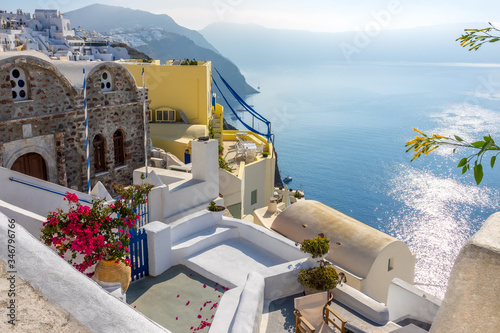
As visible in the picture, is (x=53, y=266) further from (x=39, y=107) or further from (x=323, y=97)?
(x=323, y=97)

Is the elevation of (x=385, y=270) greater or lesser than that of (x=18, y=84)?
lesser

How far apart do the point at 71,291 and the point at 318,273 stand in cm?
683

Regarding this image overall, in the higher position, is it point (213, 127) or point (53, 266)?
point (53, 266)

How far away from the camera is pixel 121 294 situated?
705 cm

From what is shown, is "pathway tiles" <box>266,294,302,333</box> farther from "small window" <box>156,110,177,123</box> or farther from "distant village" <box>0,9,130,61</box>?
"distant village" <box>0,9,130,61</box>

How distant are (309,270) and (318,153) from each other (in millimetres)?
75392

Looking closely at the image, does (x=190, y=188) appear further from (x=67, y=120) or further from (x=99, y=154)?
(x=99, y=154)

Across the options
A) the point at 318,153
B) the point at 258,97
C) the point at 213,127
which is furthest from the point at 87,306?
the point at 258,97

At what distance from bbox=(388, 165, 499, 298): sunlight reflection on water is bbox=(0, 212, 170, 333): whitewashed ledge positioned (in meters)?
45.2

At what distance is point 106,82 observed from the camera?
639 inches

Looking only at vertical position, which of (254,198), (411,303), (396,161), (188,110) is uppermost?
(188,110)

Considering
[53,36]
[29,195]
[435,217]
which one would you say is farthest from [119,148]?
[53,36]

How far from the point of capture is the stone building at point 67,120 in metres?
13.0

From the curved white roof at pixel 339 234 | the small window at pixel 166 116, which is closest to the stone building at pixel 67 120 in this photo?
the curved white roof at pixel 339 234
